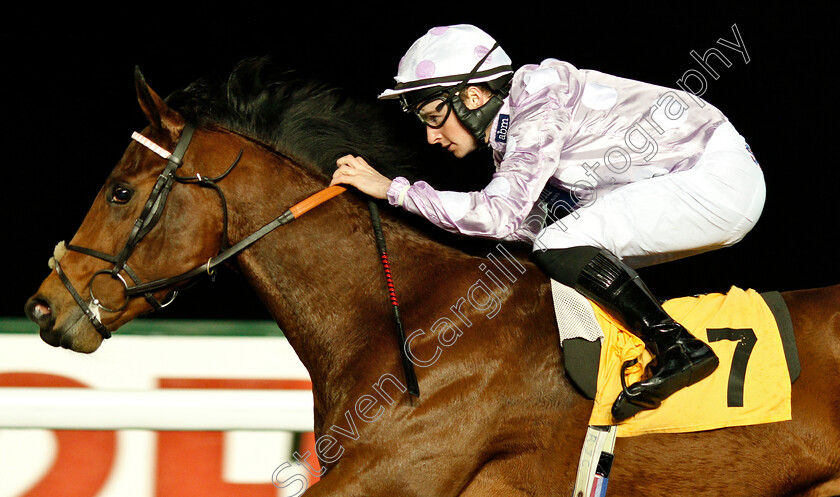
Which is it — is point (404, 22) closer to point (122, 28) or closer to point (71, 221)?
point (122, 28)

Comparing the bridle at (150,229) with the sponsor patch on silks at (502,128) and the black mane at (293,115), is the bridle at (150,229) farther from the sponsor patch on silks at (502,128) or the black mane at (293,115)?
the sponsor patch on silks at (502,128)

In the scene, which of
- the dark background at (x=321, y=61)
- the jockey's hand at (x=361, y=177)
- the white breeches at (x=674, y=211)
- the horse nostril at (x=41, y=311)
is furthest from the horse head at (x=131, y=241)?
the dark background at (x=321, y=61)

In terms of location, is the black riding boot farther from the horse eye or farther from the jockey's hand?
the horse eye

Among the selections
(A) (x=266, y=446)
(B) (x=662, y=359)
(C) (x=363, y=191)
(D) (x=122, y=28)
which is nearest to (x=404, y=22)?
(D) (x=122, y=28)

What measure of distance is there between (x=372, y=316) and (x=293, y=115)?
716 mm

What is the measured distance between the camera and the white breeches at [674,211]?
2.44m

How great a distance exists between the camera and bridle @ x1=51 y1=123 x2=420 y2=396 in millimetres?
2426

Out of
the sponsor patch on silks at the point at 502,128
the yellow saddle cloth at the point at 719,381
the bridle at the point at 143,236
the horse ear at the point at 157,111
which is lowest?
the yellow saddle cloth at the point at 719,381

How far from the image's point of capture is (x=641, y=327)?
90.3 inches

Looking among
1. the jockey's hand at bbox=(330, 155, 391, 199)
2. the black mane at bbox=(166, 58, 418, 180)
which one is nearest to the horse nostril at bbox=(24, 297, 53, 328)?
the black mane at bbox=(166, 58, 418, 180)

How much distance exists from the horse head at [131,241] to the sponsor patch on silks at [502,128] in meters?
0.89

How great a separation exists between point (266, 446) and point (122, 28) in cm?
213

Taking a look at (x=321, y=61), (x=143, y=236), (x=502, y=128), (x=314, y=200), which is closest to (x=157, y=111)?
(x=143, y=236)

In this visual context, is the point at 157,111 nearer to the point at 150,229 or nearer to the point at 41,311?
the point at 150,229
